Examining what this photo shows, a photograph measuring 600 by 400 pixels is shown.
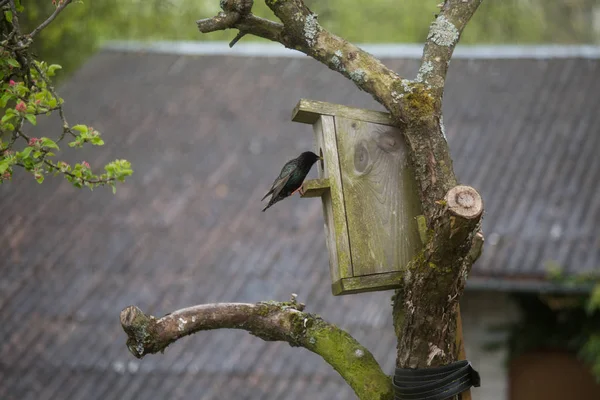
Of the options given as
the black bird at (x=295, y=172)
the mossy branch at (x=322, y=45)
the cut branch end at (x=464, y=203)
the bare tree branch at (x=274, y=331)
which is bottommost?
the bare tree branch at (x=274, y=331)

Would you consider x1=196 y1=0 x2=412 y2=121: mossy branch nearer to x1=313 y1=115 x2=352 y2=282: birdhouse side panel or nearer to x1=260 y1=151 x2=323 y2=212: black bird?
x1=313 y1=115 x2=352 y2=282: birdhouse side panel

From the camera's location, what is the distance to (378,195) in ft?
10.4

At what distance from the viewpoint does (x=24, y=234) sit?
8.03 metres

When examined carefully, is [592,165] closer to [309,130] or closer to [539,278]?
[539,278]

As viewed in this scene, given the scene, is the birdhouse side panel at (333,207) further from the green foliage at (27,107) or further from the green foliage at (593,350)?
the green foliage at (593,350)

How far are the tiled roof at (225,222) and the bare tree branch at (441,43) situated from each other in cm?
383

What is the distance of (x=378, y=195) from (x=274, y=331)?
2.03 feet

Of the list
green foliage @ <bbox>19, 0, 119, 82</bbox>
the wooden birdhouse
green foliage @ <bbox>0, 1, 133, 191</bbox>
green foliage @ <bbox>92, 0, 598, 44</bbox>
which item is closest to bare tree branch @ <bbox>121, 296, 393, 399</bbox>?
the wooden birdhouse

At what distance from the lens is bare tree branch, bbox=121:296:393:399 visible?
3.01 meters

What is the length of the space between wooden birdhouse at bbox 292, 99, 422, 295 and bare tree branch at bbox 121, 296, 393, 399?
179 millimetres

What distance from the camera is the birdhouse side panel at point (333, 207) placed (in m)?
3.08

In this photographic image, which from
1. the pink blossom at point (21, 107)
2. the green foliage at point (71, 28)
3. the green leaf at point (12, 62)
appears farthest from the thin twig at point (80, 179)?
the green foliage at point (71, 28)

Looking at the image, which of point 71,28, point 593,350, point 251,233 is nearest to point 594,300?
point 593,350

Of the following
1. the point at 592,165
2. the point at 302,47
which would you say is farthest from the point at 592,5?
the point at 302,47
